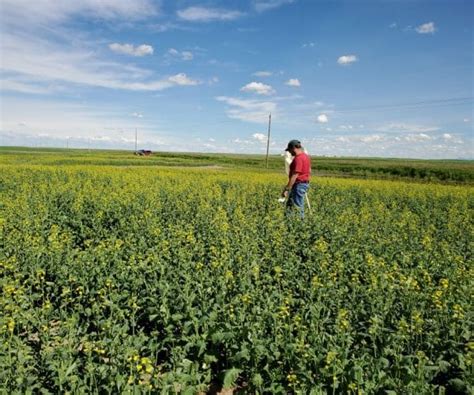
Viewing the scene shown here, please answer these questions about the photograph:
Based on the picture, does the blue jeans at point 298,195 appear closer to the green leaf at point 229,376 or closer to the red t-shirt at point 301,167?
the red t-shirt at point 301,167

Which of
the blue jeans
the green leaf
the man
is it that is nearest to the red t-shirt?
the man

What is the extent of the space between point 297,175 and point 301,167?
0.27m

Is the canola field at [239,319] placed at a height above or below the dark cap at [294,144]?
below

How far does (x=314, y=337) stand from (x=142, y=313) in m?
2.30

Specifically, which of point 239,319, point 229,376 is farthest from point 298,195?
point 229,376

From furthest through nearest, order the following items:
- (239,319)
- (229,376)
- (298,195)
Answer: (298,195) < (239,319) < (229,376)

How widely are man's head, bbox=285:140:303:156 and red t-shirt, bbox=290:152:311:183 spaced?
0.49 feet

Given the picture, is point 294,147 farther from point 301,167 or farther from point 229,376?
point 229,376

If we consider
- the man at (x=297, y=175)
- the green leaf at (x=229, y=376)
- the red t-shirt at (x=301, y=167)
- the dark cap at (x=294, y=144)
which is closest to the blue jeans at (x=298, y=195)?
the man at (x=297, y=175)

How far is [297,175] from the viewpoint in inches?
421

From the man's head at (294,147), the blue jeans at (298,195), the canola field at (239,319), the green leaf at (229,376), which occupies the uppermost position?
the man's head at (294,147)

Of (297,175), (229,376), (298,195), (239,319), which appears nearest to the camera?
(229,376)

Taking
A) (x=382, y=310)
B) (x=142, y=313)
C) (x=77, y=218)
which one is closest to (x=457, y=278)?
(x=382, y=310)

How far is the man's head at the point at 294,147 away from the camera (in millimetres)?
10734
